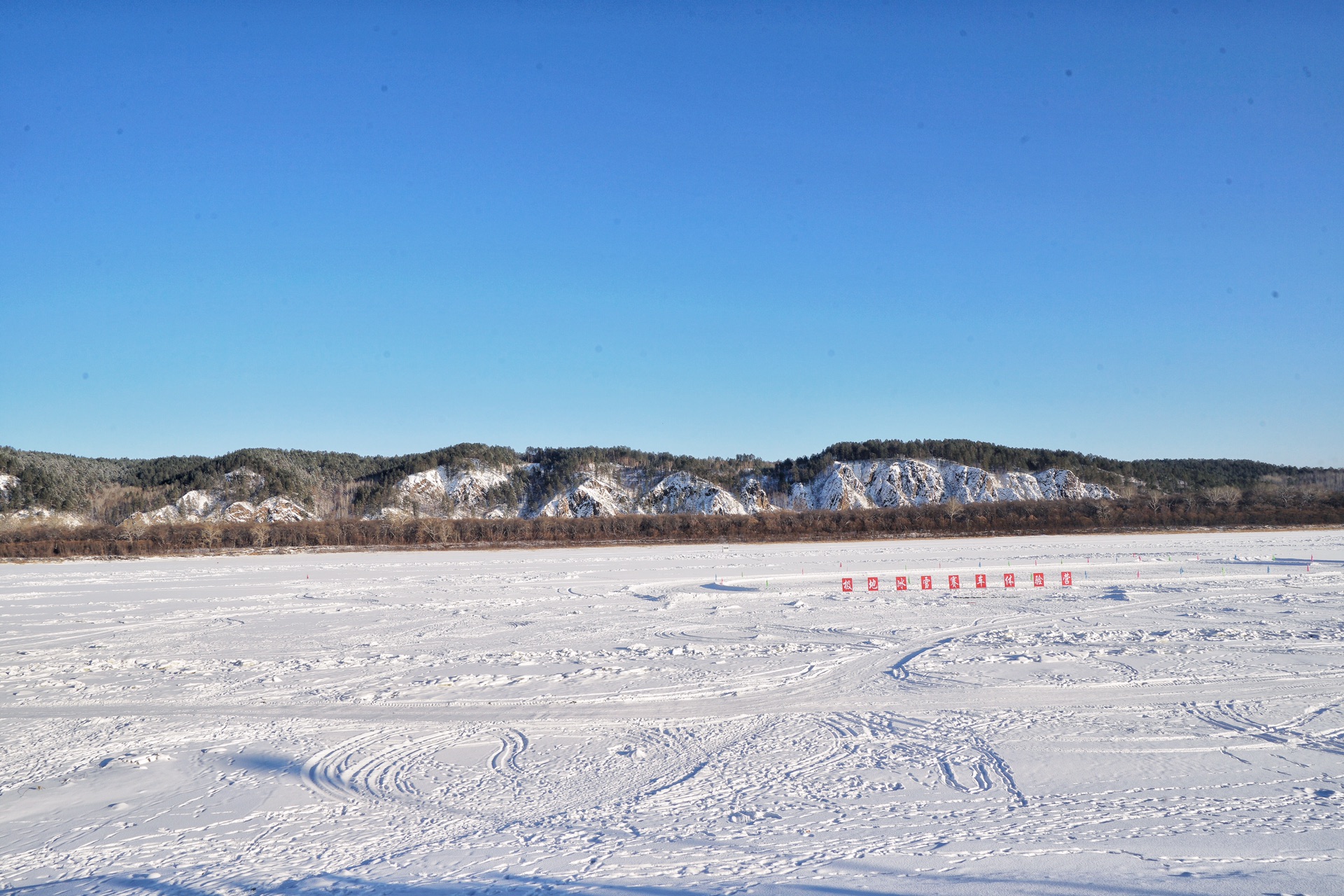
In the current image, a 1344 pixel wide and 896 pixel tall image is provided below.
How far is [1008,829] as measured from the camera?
4863 millimetres

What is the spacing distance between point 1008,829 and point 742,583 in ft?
47.4

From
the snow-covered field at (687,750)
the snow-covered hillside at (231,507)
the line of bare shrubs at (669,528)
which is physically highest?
the snow-covered hillside at (231,507)

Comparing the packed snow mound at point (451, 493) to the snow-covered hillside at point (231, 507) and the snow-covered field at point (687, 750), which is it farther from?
the snow-covered field at point (687, 750)

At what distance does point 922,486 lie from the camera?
251 feet

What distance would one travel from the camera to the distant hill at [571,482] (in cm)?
7044

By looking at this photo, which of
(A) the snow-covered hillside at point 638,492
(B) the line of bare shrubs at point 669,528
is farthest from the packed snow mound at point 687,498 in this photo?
(B) the line of bare shrubs at point 669,528

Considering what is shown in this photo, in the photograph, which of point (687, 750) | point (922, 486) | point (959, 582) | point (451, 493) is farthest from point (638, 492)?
point (687, 750)

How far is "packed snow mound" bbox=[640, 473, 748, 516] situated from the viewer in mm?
73188

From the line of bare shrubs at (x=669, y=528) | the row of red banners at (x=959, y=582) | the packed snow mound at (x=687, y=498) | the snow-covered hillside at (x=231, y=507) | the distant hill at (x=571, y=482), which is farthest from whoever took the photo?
the packed snow mound at (x=687, y=498)

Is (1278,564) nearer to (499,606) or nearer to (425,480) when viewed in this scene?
(499,606)

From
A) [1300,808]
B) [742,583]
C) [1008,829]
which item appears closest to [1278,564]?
[742,583]

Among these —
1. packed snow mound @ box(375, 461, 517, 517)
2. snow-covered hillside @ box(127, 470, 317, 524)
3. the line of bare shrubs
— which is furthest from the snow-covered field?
packed snow mound @ box(375, 461, 517, 517)

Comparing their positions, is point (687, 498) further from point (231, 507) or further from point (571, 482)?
point (231, 507)

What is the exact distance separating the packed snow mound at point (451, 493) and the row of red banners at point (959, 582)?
5965 cm
